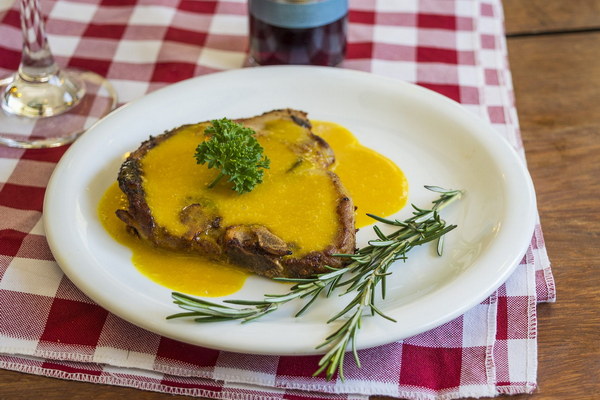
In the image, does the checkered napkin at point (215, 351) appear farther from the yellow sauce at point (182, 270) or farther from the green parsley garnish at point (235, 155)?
the green parsley garnish at point (235, 155)

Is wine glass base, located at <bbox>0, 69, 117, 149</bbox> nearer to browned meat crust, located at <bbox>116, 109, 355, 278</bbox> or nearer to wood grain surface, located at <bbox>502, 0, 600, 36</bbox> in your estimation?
browned meat crust, located at <bbox>116, 109, 355, 278</bbox>

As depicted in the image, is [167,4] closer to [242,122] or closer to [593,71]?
[242,122]

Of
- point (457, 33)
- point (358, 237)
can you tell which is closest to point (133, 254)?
point (358, 237)

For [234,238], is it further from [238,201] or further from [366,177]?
[366,177]

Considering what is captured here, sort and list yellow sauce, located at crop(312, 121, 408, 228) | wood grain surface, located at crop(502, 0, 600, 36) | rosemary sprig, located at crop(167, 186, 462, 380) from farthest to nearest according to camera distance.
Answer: wood grain surface, located at crop(502, 0, 600, 36) < yellow sauce, located at crop(312, 121, 408, 228) < rosemary sprig, located at crop(167, 186, 462, 380)

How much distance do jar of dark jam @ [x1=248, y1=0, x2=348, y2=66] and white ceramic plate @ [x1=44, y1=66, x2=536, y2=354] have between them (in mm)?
178

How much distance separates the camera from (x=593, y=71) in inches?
123

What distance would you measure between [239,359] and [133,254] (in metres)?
0.44

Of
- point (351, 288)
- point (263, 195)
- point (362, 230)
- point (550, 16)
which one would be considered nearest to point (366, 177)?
point (362, 230)

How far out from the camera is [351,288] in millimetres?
1928

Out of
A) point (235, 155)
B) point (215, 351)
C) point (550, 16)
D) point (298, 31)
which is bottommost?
point (550, 16)

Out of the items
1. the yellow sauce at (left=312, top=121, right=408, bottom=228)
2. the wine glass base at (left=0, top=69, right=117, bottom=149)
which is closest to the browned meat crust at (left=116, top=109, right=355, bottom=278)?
the yellow sauce at (left=312, top=121, right=408, bottom=228)

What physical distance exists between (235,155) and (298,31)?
2.97 feet

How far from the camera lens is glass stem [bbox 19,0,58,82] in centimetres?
275
